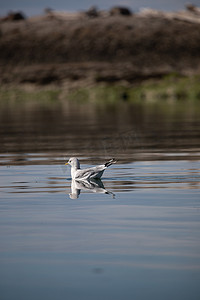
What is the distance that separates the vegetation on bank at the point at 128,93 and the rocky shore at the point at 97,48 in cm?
904

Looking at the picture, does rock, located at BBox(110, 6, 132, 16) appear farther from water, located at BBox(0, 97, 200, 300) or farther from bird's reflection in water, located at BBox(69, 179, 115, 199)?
bird's reflection in water, located at BBox(69, 179, 115, 199)

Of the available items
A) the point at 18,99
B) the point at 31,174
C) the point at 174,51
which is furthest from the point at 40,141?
the point at 174,51

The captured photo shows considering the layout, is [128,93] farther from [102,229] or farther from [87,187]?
[102,229]

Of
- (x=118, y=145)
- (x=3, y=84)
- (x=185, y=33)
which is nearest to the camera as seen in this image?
(x=118, y=145)

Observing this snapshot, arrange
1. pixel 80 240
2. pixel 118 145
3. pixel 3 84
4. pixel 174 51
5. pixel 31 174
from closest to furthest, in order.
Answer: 1. pixel 80 240
2. pixel 31 174
3. pixel 118 145
4. pixel 3 84
5. pixel 174 51

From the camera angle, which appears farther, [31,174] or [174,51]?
[174,51]

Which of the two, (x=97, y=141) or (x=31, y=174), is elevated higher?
(x=97, y=141)

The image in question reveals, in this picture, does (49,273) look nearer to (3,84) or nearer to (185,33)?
(3,84)

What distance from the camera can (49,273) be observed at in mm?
5941

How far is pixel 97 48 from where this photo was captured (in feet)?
362

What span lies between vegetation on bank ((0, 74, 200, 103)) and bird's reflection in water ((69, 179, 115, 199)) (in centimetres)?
5215

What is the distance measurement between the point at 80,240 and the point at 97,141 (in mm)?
12712

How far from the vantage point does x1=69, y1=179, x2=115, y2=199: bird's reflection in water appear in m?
10.2

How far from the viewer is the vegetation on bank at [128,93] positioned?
2633 inches
